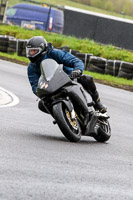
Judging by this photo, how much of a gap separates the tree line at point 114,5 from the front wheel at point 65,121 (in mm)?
→ 73388

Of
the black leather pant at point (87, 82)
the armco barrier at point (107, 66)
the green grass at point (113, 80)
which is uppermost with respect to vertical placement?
the black leather pant at point (87, 82)

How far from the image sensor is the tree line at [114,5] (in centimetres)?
8125

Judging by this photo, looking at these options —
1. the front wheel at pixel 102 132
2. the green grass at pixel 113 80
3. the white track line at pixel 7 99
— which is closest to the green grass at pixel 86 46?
the green grass at pixel 113 80

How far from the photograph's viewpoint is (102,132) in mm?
8992

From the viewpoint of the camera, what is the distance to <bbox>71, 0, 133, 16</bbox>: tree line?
81.2 metres

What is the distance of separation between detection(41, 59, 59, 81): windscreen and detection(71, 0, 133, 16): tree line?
240ft

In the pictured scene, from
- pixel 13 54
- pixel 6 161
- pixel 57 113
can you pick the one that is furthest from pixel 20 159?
pixel 13 54

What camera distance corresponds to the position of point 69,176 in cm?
583

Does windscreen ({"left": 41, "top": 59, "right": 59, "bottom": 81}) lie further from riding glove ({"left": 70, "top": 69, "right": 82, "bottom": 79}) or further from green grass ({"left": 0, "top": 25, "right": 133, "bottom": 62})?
green grass ({"left": 0, "top": 25, "right": 133, "bottom": 62})

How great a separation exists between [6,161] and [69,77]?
2412 mm

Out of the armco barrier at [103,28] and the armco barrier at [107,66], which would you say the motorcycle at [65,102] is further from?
the armco barrier at [103,28]

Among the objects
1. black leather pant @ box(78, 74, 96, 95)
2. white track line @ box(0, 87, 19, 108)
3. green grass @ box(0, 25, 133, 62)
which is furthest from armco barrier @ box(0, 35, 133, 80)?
black leather pant @ box(78, 74, 96, 95)

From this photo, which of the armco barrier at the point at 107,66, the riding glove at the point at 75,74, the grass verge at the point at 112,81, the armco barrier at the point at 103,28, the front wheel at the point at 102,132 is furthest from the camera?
the armco barrier at the point at 103,28

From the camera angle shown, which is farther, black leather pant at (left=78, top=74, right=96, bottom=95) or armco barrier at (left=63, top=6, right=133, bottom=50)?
armco barrier at (left=63, top=6, right=133, bottom=50)
